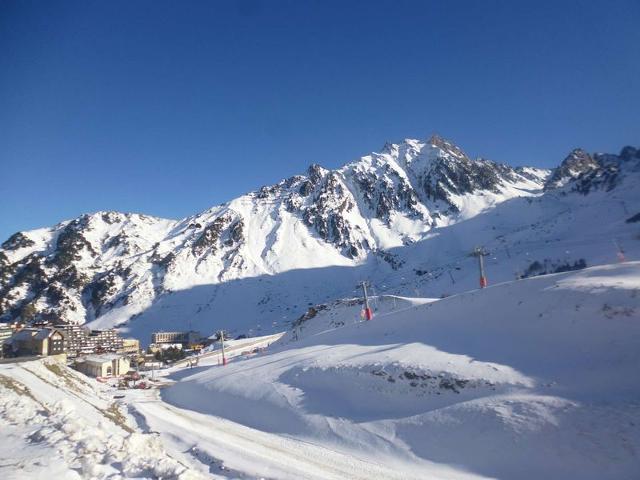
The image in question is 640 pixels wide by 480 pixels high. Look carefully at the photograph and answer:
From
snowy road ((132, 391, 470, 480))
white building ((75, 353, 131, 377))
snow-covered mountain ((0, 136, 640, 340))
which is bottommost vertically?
snowy road ((132, 391, 470, 480))

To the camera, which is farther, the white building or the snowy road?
the white building

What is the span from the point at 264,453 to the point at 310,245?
416ft

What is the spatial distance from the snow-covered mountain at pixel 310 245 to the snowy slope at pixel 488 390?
182 ft

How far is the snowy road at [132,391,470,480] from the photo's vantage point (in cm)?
1451

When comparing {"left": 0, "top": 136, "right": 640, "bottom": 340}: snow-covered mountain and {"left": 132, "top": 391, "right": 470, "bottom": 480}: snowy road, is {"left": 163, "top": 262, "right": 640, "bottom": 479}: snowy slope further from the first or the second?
{"left": 0, "top": 136, "right": 640, "bottom": 340}: snow-covered mountain

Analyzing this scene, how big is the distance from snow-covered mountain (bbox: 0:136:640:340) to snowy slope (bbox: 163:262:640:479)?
5559 cm

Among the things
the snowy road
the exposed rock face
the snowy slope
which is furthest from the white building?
the exposed rock face

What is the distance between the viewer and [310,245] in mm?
143625

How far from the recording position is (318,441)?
60.5ft

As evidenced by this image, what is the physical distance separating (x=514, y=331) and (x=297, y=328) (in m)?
41.1

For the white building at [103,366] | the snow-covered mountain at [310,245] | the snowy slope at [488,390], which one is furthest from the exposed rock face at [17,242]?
the snowy slope at [488,390]

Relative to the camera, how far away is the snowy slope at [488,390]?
13.7 m

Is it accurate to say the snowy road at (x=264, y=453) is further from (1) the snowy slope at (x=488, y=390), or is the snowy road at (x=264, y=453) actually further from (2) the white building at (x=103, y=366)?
(2) the white building at (x=103, y=366)

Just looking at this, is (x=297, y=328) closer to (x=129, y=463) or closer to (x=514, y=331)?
(x=514, y=331)
